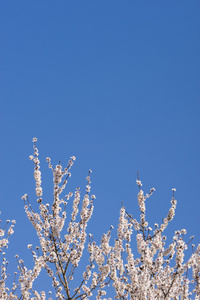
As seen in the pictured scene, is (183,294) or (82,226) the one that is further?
(82,226)

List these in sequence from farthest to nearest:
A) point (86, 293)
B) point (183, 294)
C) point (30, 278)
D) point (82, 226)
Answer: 1. point (82, 226)
2. point (86, 293)
3. point (183, 294)
4. point (30, 278)

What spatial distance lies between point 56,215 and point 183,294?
3964 mm

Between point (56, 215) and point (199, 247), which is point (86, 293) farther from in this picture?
point (199, 247)

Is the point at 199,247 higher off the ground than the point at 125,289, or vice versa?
the point at 199,247

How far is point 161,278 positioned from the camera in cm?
953

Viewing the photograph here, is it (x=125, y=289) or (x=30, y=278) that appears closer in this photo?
(x=30, y=278)

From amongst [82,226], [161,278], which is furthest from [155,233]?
[82,226]

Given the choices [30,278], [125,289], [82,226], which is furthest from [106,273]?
[30,278]

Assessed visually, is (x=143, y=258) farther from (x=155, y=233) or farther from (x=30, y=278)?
(x=30, y=278)

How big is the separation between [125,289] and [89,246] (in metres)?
1.65

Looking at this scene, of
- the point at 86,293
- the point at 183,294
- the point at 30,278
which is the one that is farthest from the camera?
the point at 86,293

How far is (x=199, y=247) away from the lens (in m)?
9.55

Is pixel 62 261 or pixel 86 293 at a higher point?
pixel 62 261

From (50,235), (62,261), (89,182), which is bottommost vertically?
(62,261)
